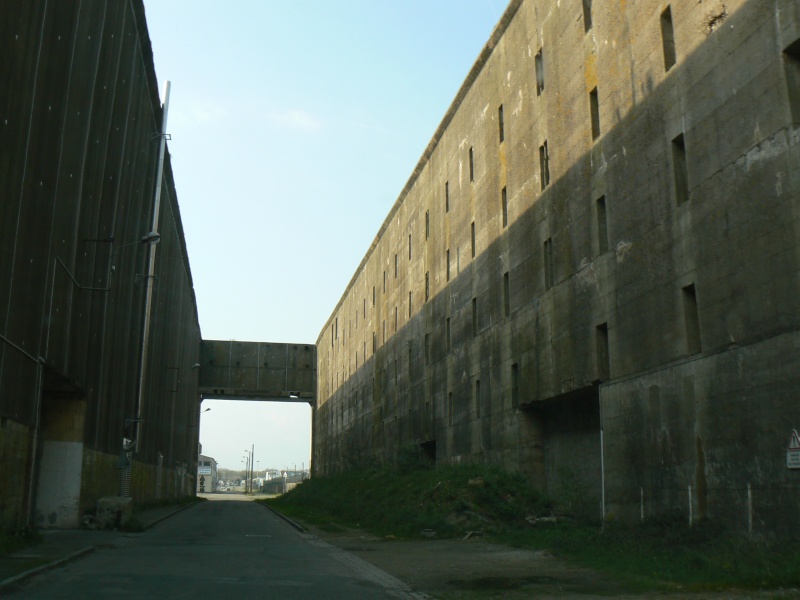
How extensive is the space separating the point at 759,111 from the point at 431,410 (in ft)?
88.3

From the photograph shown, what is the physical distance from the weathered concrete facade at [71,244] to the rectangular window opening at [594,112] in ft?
44.7

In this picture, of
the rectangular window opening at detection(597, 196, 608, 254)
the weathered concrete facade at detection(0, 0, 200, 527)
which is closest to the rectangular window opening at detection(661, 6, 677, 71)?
the rectangular window opening at detection(597, 196, 608, 254)

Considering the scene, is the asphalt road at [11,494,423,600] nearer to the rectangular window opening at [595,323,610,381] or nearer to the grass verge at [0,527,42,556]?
the grass verge at [0,527,42,556]

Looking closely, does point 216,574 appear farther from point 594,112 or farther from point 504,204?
point 504,204

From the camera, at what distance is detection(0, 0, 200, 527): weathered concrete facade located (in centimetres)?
1736

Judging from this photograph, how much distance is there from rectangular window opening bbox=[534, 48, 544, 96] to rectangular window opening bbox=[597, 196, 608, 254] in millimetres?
6179

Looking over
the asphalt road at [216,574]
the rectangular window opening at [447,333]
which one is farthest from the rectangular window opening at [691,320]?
the rectangular window opening at [447,333]

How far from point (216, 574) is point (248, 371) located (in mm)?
65318

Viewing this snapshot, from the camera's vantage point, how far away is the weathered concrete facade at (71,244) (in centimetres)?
1736

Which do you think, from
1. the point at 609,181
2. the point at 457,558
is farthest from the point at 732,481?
the point at 609,181

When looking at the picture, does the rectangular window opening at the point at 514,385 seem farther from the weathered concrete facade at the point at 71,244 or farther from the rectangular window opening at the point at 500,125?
the weathered concrete facade at the point at 71,244

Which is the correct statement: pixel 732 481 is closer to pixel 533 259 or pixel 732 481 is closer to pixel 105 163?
pixel 533 259

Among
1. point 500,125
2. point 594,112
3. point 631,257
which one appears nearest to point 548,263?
point 594,112

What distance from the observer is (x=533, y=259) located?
85.8 feet
